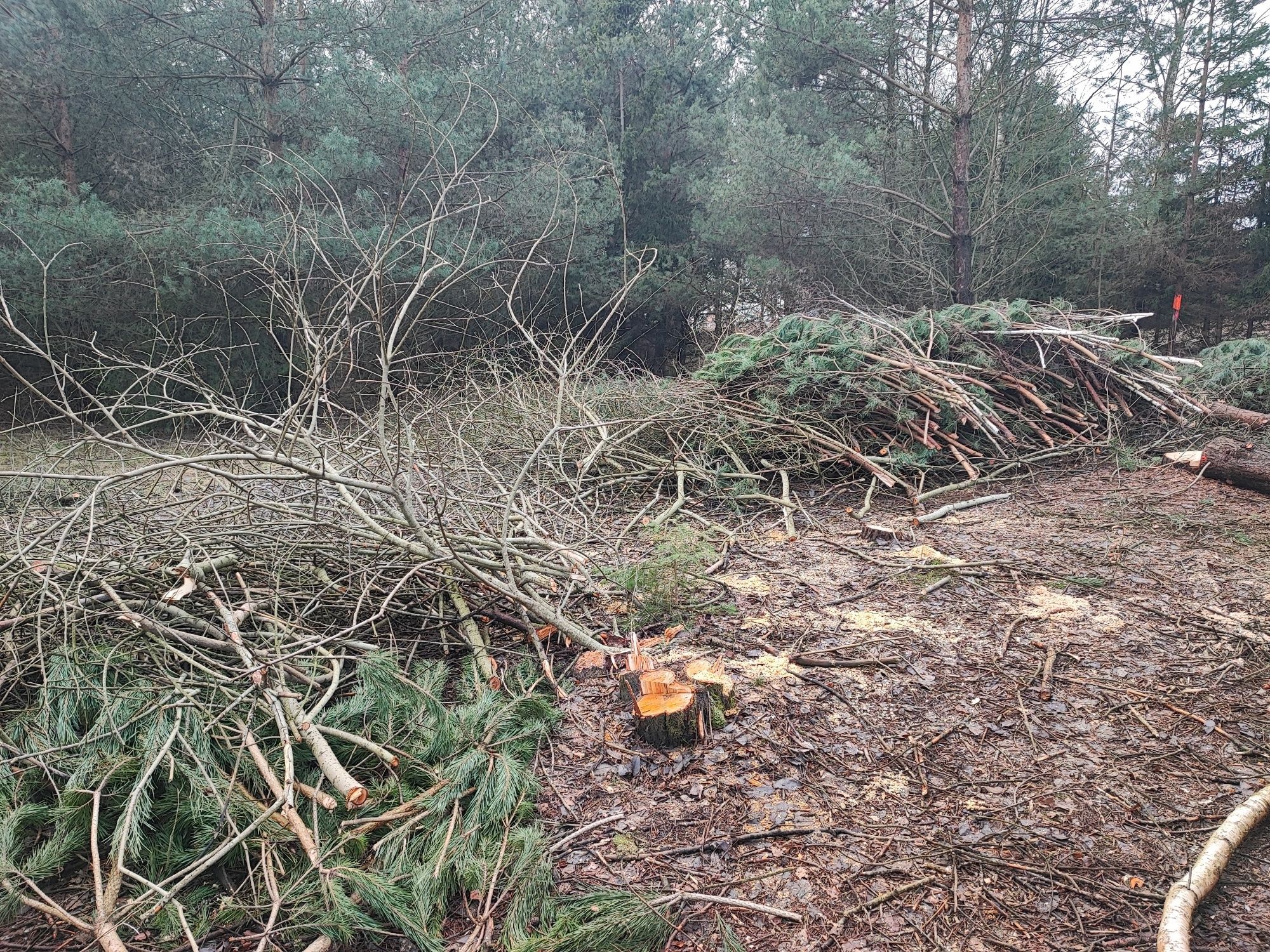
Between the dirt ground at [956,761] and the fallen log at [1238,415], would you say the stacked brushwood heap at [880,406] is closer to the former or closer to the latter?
the fallen log at [1238,415]

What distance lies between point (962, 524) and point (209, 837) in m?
4.50

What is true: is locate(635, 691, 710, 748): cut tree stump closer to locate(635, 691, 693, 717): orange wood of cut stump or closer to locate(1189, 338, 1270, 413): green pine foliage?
locate(635, 691, 693, 717): orange wood of cut stump

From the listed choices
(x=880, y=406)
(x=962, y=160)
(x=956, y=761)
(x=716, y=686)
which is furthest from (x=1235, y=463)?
(x=962, y=160)

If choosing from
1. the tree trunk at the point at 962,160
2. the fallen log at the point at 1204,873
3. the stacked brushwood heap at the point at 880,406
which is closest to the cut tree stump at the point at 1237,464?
the stacked brushwood heap at the point at 880,406

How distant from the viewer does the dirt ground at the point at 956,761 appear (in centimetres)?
189

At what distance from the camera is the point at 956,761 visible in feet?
8.16

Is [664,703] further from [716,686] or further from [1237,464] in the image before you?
[1237,464]

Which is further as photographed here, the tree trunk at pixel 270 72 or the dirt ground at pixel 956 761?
the tree trunk at pixel 270 72

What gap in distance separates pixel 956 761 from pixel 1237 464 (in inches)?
179

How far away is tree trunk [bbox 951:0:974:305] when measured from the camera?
9531 mm

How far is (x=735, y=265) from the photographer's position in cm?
1452

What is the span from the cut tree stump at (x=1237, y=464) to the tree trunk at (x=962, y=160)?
14.6ft

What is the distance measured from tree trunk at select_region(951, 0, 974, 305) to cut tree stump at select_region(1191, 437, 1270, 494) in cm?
446

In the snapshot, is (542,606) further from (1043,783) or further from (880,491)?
(880,491)
